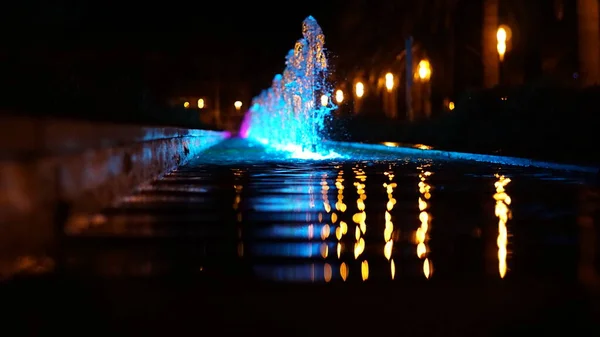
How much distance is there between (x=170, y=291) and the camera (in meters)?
6.03

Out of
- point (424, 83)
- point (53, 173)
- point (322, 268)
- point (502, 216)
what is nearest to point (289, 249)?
point (322, 268)

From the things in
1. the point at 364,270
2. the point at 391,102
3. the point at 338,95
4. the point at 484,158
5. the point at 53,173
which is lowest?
the point at 364,270

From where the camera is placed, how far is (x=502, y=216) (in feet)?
32.9

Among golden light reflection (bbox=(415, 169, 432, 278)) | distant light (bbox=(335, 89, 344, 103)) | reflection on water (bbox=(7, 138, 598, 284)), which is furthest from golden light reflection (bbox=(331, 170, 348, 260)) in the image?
distant light (bbox=(335, 89, 344, 103))

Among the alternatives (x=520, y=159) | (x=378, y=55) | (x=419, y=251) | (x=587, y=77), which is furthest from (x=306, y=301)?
(x=378, y=55)

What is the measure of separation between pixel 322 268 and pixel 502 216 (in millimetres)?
3852

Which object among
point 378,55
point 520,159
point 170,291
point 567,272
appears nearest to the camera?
point 170,291

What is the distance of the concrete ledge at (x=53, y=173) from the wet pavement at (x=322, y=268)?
0.29 metres

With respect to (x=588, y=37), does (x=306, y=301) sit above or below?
below

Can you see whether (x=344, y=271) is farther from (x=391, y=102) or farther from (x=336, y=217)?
(x=391, y=102)

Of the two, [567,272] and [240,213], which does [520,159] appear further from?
[567,272]

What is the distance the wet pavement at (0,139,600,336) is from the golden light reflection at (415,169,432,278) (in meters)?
0.03

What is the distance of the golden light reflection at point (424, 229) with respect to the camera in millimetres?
7024

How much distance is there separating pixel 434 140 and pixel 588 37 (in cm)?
700
